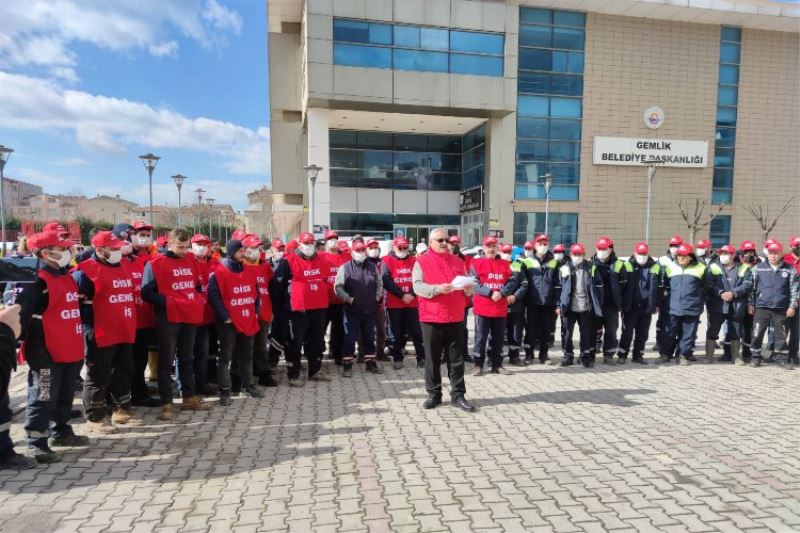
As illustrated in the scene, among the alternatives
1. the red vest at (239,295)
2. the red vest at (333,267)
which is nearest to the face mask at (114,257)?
the red vest at (239,295)

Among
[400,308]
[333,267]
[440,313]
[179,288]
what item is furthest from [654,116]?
[179,288]

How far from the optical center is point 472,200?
2848 centimetres

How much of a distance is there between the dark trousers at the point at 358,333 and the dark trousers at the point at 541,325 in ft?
8.19

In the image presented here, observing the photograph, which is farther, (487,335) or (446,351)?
(487,335)

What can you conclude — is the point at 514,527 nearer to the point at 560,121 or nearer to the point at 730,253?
the point at 730,253

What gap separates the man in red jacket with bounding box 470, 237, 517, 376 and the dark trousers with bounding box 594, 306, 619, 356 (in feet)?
5.44

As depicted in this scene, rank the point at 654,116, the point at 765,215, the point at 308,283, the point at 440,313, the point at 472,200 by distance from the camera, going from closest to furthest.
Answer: the point at 440,313
the point at 308,283
the point at 654,116
the point at 472,200
the point at 765,215

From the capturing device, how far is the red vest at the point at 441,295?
5215 mm

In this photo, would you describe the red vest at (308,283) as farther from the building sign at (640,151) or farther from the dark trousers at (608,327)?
the building sign at (640,151)

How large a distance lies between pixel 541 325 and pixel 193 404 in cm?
517

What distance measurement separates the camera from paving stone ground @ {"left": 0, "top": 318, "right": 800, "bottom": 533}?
313 centimetres

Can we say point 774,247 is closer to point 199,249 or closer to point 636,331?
point 636,331

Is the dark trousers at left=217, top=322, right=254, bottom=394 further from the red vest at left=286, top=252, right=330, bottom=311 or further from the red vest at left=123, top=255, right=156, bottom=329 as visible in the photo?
the red vest at left=286, top=252, right=330, bottom=311

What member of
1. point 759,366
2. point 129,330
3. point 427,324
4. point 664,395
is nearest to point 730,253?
point 759,366
